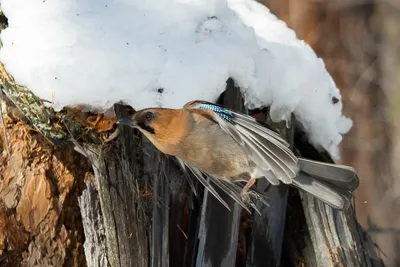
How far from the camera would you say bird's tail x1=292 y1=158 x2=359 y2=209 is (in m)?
2.15

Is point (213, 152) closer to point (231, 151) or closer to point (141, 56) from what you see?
point (231, 151)

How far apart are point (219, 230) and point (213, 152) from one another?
15.4 inches

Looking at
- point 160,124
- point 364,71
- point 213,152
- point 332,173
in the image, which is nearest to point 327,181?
point 332,173

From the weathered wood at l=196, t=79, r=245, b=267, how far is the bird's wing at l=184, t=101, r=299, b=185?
331mm

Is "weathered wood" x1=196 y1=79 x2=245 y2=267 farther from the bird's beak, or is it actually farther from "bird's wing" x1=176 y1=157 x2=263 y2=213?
the bird's beak

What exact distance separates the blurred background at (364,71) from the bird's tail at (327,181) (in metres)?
3.50

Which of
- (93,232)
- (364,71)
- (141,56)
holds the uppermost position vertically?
(364,71)

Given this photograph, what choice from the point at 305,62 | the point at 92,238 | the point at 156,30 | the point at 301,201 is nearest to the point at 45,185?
the point at 92,238

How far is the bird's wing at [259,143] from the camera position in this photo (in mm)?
1908

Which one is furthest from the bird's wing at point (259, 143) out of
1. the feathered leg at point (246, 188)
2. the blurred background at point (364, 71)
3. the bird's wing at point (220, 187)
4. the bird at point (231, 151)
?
the blurred background at point (364, 71)

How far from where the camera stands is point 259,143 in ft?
6.35

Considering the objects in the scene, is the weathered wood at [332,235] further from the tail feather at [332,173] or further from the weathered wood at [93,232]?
the weathered wood at [93,232]

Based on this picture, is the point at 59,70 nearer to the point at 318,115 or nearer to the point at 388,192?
the point at 318,115

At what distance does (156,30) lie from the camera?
2207 millimetres
